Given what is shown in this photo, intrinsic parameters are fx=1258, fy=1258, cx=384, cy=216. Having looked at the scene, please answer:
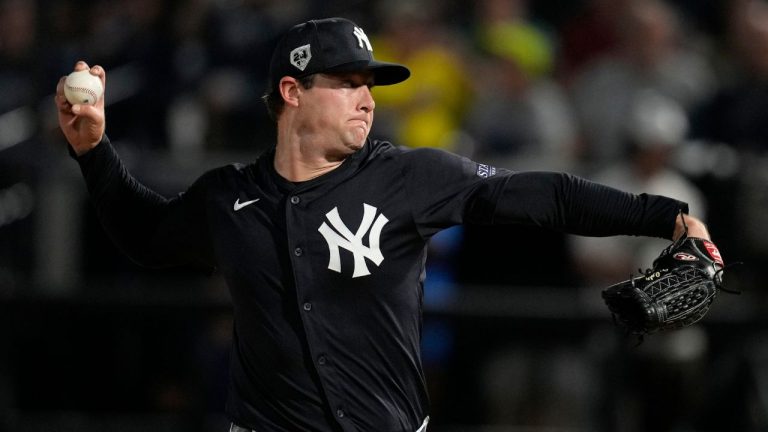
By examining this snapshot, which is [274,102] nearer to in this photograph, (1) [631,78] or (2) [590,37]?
(1) [631,78]

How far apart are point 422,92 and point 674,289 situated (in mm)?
4616

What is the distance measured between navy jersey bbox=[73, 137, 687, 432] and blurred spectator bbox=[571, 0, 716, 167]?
13.0ft

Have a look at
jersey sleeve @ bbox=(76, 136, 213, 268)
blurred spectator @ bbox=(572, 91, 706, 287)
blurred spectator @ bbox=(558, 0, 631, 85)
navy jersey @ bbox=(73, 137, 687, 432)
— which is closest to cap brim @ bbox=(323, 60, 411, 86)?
navy jersey @ bbox=(73, 137, 687, 432)

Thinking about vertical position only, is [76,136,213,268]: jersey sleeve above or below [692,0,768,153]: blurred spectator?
below

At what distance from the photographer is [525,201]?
148 inches

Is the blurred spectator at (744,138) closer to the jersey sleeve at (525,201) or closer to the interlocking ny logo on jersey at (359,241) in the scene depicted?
the jersey sleeve at (525,201)

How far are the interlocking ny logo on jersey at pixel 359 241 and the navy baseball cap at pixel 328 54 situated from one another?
0.45 metres

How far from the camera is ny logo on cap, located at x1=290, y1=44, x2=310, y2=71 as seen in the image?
4.03 meters

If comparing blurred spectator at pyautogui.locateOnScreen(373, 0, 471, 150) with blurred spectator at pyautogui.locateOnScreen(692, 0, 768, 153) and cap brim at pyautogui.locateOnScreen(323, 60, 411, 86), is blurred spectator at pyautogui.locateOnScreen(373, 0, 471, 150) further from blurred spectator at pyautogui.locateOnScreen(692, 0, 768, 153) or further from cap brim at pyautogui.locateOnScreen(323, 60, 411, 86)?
cap brim at pyautogui.locateOnScreen(323, 60, 411, 86)

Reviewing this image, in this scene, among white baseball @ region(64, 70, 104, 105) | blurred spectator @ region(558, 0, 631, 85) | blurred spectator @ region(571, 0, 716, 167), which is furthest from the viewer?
blurred spectator @ region(558, 0, 631, 85)

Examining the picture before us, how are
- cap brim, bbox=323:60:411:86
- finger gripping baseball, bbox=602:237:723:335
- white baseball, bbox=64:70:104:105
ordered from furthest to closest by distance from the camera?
white baseball, bbox=64:70:104:105
cap brim, bbox=323:60:411:86
finger gripping baseball, bbox=602:237:723:335

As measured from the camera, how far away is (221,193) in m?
4.12

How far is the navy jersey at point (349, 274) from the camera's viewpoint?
3859 millimetres

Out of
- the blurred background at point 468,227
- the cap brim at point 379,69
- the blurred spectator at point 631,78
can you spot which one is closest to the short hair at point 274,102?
the cap brim at point 379,69
